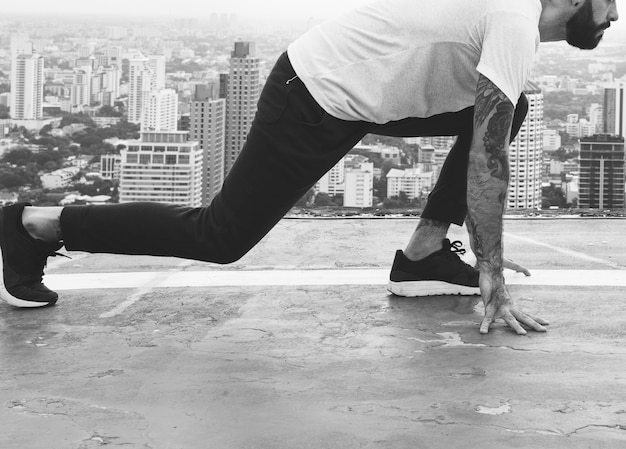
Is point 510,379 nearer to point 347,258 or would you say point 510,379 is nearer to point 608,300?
point 608,300

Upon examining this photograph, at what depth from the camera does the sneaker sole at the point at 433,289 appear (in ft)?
8.15

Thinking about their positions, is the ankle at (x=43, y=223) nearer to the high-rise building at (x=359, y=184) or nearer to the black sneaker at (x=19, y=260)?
the black sneaker at (x=19, y=260)

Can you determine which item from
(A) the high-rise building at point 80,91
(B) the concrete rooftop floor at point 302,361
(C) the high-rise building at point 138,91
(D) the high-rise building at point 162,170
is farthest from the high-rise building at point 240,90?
(B) the concrete rooftop floor at point 302,361

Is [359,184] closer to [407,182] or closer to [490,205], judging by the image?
[407,182]

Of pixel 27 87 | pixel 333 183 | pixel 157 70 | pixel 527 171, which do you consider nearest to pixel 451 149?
pixel 527 171

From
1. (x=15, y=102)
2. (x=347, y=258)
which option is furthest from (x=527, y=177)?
(x=15, y=102)

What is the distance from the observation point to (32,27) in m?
45.5

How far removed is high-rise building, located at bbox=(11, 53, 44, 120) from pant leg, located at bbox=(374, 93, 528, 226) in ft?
93.1

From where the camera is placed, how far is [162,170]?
18875 mm

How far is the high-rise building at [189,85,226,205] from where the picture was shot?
2062cm

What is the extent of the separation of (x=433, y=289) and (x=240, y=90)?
85.6ft

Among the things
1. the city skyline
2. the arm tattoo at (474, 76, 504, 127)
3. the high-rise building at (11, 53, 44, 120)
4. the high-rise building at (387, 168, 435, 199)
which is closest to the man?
Answer: the arm tattoo at (474, 76, 504, 127)

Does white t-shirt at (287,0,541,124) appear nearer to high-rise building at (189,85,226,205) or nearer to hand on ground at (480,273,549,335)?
hand on ground at (480,273,549,335)

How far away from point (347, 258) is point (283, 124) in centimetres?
105
